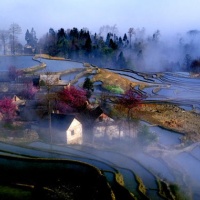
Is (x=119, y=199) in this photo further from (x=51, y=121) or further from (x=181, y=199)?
(x=51, y=121)

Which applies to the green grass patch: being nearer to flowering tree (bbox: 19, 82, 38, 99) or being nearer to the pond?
flowering tree (bbox: 19, 82, 38, 99)

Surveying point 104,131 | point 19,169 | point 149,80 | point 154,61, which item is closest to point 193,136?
point 104,131

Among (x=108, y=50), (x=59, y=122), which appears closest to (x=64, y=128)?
(x=59, y=122)

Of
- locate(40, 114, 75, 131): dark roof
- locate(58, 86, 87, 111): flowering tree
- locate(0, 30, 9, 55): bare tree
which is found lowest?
locate(40, 114, 75, 131): dark roof

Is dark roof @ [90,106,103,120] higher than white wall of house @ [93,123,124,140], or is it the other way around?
dark roof @ [90,106,103,120]

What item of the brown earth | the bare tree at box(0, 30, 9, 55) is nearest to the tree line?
the bare tree at box(0, 30, 9, 55)

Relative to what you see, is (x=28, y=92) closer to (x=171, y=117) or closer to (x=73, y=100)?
(x=73, y=100)

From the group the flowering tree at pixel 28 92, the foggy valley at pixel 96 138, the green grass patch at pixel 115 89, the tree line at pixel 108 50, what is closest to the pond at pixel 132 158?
the foggy valley at pixel 96 138
